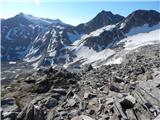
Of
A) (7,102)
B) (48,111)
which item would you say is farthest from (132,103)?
(7,102)

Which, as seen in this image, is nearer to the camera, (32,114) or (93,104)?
(32,114)

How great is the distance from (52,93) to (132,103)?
12234 mm

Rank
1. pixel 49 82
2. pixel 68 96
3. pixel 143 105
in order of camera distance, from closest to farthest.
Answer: pixel 143 105 → pixel 68 96 → pixel 49 82

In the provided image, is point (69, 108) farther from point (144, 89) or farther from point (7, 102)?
point (7, 102)

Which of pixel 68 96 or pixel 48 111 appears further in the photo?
pixel 68 96

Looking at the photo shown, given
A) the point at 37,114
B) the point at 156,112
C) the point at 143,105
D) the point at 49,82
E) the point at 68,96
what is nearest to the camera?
the point at 156,112

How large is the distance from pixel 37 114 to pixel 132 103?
9475 mm

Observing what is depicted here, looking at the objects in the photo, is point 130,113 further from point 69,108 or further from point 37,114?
point 37,114

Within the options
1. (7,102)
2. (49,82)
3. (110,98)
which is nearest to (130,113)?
(110,98)

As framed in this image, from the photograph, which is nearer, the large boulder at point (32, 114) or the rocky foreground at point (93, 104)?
the rocky foreground at point (93, 104)

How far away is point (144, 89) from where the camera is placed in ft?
90.4

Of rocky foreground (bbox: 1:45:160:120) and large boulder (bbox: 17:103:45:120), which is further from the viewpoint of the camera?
large boulder (bbox: 17:103:45:120)

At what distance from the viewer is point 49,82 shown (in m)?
41.2

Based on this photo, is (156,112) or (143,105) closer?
(156,112)
